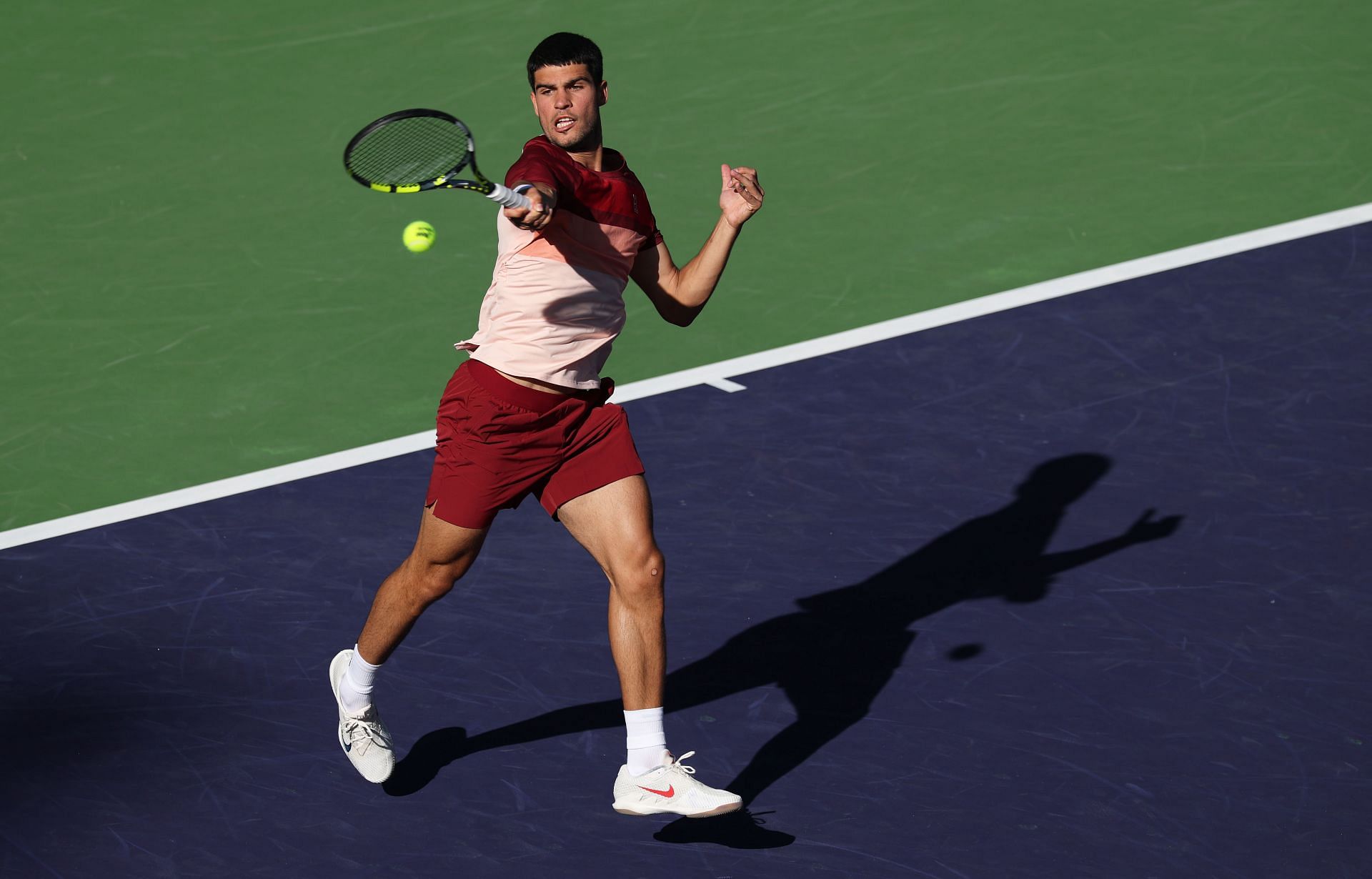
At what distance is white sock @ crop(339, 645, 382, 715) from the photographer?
6395 millimetres

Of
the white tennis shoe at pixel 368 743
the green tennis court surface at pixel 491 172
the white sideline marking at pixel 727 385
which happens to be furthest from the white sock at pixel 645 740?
the white sideline marking at pixel 727 385

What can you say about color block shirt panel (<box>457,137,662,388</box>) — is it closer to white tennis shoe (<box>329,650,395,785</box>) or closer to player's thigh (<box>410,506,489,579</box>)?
player's thigh (<box>410,506,489,579</box>)

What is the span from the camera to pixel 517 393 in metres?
6.11

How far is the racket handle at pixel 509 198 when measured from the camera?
5.49 metres

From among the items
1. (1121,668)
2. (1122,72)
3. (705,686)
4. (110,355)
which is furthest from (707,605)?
(1122,72)

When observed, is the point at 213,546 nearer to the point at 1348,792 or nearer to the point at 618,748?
the point at 618,748

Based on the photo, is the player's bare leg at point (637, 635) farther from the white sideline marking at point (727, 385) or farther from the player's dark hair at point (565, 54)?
the white sideline marking at point (727, 385)

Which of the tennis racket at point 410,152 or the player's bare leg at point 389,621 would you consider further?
the player's bare leg at point 389,621

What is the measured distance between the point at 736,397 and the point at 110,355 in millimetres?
3123

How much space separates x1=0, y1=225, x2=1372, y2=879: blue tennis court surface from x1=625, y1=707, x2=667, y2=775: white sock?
0.82 ft

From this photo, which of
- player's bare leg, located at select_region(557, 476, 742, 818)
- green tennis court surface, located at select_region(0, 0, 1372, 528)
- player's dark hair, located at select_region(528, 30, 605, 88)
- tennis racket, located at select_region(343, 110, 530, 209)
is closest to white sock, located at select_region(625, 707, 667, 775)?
player's bare leg, located at select_region(557, 476, 742, 818)

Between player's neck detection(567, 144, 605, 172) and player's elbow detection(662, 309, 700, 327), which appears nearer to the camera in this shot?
player's neck detection(567, 144, 605, 172)

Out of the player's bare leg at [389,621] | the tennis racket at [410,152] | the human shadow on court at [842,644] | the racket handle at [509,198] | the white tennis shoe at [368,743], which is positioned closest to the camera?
the racket handle at [509,198]

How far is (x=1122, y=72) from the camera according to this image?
12.8m
